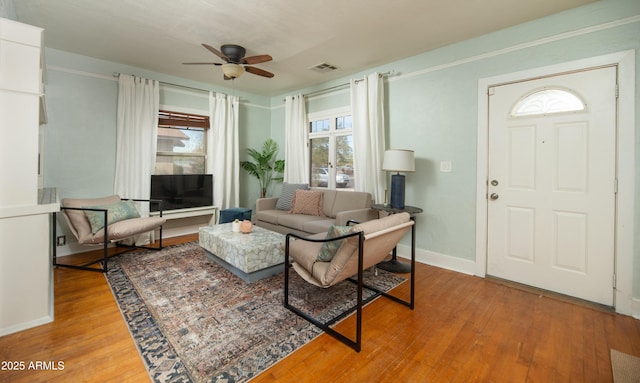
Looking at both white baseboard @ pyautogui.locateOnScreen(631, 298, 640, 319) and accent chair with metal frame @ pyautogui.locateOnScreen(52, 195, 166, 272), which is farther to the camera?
accent chair with metal frame @ pyautogui.locateOnScreen(52, 195, 166, 272)

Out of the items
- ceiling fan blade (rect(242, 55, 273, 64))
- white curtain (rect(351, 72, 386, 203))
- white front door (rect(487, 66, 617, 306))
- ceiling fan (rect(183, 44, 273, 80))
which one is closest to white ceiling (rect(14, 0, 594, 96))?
ceiling fan (rect(183, 44, 273, 80))

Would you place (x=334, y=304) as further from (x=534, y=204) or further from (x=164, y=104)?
(x=164, y=104)

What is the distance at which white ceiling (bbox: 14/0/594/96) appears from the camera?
2471mm

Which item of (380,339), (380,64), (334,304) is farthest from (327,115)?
(380,339)

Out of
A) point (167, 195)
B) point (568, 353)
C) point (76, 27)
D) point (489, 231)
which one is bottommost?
point (568, 353)

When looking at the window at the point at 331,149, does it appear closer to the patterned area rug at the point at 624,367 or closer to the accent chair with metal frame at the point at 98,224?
the accent chair with metal frame at the point at 98,224

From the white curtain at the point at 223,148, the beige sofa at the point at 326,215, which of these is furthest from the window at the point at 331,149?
the white curtain at the point at 223,148

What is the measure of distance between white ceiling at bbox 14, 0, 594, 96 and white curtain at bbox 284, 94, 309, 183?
128 cm

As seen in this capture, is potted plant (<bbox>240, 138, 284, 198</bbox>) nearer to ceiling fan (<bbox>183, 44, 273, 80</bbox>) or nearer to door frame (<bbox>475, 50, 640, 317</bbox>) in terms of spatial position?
Answer: ceiling fan (<bbox>183, 44, 273, 80</bbox>)

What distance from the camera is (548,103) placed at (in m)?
2.68

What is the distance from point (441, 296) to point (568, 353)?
942 millimetres

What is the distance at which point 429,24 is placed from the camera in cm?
280

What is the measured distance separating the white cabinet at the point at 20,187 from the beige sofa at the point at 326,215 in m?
2.50

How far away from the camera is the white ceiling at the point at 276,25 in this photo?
2.47 meters
